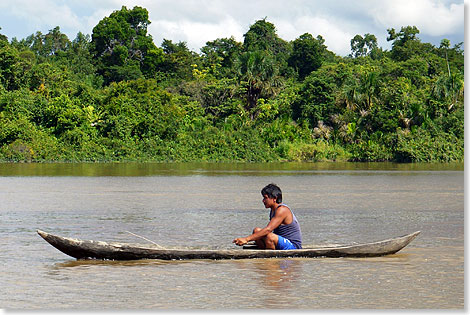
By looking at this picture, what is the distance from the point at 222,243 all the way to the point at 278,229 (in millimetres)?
2108

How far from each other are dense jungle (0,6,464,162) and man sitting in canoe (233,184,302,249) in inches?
1211

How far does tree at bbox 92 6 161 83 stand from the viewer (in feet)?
165

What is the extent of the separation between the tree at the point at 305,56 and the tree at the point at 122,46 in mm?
9766

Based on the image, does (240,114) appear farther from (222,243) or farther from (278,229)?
(278,229)

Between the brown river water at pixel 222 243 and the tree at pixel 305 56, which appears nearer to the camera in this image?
the brown river water at pixel 222 243

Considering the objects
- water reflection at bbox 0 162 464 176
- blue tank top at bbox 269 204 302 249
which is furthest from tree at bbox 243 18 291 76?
blue tank top at bbox 269 204 302 249

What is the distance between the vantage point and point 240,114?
144 feet

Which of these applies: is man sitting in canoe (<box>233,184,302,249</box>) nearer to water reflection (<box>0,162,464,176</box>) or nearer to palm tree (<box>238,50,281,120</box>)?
water reflection (<box>0,162,464,176</box>)

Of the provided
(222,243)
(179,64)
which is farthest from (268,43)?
(222,243)

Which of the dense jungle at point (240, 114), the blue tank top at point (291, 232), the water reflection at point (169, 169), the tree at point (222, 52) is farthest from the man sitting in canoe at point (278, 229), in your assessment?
the tree at point (222, 52)

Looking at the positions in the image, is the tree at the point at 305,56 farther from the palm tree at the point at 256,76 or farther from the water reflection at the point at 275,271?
the water reflection at the point at 275,271

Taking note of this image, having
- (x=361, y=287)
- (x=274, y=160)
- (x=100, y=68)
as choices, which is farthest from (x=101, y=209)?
(x=100, y=68)

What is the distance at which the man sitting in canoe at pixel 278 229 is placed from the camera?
8.47 m

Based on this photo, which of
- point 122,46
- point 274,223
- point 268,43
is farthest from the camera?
point 268,43
